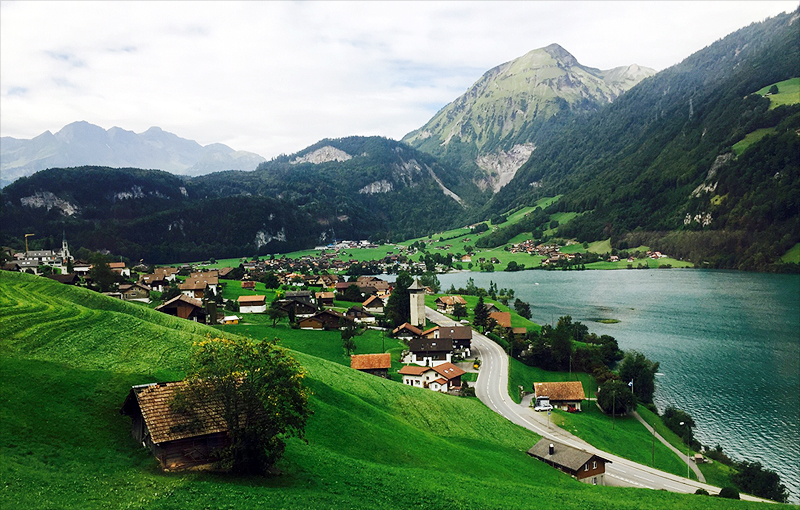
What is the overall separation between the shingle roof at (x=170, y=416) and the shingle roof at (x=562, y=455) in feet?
102

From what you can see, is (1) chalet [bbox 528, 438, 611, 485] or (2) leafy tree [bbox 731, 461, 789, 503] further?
(2) leafy tree [bbox 731, 461, 789, 503]

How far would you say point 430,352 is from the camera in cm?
Answer: 7844

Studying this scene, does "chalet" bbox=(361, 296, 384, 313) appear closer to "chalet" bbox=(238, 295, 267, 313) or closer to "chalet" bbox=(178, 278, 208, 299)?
"chalet" bbox=(238, 295, 267, 313)

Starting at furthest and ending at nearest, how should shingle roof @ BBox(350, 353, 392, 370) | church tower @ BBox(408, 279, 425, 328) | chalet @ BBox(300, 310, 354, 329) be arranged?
church tower @ BBox(408, 279, 425, 328), chalet @ BBox(300, 310, 354, 329), shingle roof @ BBox(350, 353, 392, 370)

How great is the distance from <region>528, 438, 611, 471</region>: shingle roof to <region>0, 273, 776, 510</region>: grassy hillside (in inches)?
67.4

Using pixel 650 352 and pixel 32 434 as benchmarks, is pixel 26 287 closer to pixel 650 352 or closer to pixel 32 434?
pixel 32 434

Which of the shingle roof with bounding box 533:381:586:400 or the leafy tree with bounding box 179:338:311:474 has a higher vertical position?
the leafy tree with bounding box 179:338:311:474

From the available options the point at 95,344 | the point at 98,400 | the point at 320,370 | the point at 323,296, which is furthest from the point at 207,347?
the point at 323,296

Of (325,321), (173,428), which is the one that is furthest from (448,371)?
(173,428)

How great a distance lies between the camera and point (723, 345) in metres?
92.5

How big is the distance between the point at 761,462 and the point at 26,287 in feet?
246

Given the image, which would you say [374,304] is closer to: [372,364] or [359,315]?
[359,315]

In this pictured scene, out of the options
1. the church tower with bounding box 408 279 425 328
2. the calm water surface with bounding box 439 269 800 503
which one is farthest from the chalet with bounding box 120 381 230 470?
the church tower with bounding box 408 279 425 328

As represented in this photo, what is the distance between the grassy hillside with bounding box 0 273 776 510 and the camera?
18.8 m
